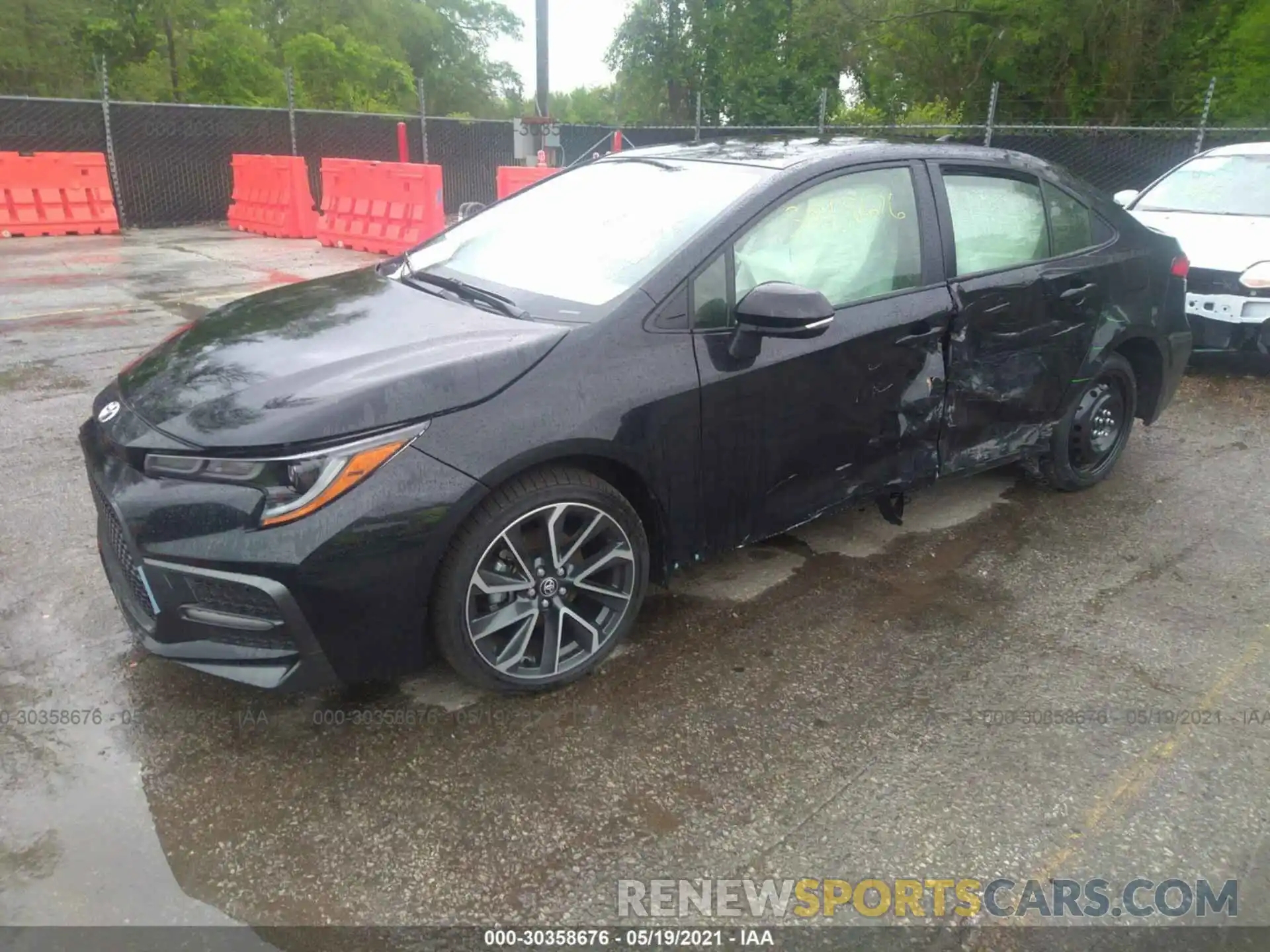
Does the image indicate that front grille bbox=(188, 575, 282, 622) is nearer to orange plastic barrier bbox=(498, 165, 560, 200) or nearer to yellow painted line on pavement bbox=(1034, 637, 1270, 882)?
yellow painted line on pavement bbox=(1034, 637, 1270, 882)

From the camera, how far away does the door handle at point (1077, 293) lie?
4121 mm

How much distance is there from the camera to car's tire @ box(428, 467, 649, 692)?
2709 millimetres

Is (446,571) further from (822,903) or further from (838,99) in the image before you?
(838,99)

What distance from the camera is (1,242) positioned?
12.5 metres

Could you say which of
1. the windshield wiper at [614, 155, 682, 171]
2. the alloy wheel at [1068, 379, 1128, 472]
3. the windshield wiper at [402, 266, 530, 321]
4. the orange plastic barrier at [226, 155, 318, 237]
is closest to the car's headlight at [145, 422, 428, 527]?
the windshield wiper at [402, 266, 530, 321]

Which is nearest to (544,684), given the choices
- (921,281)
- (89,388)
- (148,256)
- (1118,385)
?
(921,281)

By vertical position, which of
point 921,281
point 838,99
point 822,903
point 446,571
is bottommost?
point 822,903

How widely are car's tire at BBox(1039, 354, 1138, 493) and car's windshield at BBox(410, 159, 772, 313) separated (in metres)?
2.12

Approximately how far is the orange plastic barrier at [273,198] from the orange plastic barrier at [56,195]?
1.84 meters

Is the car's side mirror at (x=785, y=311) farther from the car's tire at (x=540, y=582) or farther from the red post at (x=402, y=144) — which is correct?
the red post at (x=402, y=144)

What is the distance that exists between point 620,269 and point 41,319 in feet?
23.2

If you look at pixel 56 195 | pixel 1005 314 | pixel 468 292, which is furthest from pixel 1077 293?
pixel 56 195

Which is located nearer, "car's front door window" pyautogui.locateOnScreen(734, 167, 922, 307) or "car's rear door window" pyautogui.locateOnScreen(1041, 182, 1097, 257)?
"car's front door window" pyautogui.locateOnScreen(734, 167, 922, 307)

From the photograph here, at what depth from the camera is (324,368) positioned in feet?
8.86
